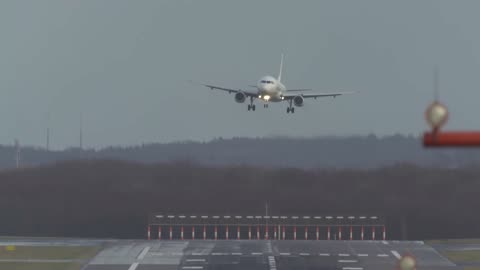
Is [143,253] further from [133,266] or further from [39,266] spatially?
[39,266]

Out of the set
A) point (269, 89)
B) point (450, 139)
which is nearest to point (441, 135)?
point (450, 139)

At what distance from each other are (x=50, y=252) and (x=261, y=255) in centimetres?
1519

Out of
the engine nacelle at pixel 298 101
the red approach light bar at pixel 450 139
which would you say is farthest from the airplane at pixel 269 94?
the red approach light bar at pixel 450 139

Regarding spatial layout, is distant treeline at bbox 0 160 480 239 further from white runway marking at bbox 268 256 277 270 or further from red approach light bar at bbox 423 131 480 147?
red approach light bar at bbox 423 131 480 147

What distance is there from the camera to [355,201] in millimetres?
96625

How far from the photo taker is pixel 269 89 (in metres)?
94.5

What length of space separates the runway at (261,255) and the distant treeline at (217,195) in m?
6.81

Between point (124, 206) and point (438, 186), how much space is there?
2754 cm

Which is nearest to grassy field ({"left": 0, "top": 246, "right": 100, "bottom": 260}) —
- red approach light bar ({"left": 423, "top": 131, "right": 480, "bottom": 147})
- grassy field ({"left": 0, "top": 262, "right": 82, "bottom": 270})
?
grassy field ({"left": 0, "top": 262, "right": 82, "bottom": 270})

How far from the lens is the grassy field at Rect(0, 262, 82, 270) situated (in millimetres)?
68438

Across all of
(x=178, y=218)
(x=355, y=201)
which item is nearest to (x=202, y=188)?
(x=178, y=218)

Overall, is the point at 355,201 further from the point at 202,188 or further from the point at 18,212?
the point at 18,212

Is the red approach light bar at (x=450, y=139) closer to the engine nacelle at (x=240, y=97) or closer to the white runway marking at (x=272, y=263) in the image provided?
the white runway marking at (x=272, y=263)

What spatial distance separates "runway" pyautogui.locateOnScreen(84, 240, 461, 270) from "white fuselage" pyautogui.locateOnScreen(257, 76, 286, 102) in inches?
524
